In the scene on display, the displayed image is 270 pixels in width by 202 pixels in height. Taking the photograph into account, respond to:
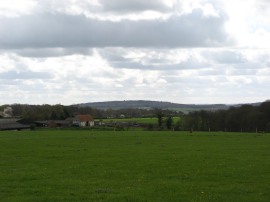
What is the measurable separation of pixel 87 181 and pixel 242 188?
681cm

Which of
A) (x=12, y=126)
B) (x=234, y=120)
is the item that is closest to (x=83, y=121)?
(x=12, y=126)

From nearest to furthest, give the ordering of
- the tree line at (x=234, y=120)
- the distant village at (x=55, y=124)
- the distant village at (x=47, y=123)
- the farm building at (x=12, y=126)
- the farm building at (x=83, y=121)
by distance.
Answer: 1. the tree line at (x=234, y=120)
2. the farm building at (x=12, y=126)
3. the distant village at (x=47, y=123)
4. the distant village at (x=55, y=124)
5. the farm building at (x=83, y=121)

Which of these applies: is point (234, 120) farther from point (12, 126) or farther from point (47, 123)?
point (12, 126)

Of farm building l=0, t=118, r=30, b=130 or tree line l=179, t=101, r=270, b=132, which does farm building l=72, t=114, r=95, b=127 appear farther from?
tree line l=179, t=101, r=270, b=132

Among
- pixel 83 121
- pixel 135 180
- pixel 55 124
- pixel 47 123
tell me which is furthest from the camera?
pixel 83 121

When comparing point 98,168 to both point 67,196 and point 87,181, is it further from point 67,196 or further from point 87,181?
point 67,196

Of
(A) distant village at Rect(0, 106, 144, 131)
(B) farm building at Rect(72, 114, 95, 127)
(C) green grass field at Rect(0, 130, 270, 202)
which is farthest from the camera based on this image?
(B) farm building at Rect(72, 114, 95, 127)

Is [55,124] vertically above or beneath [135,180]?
above

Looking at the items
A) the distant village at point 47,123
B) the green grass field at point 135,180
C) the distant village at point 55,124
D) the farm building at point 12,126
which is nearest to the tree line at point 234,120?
the distant village at point 55,124

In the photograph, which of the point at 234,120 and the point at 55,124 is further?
the point at 55,124

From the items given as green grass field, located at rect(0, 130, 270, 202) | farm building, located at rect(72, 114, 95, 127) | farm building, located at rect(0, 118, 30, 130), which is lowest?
green grass field, located at rect(0, 130, 270, 202)

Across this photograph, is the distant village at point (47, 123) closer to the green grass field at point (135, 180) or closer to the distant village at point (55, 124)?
the distant village at point (55, 124)

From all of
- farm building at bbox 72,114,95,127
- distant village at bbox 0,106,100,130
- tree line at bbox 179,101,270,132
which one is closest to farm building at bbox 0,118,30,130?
distant village at bbox 0,106,100,130

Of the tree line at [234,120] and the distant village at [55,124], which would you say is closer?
the tree line at [234,120]
